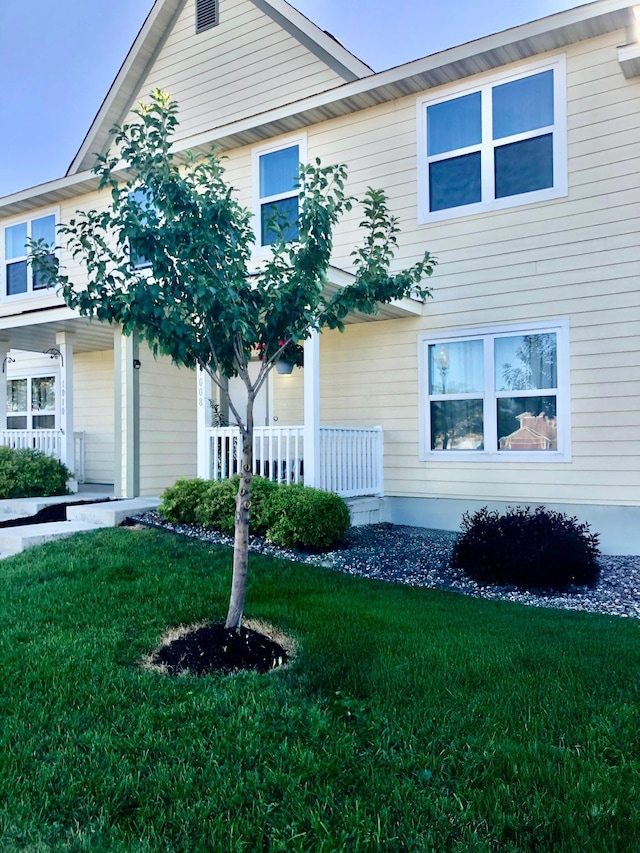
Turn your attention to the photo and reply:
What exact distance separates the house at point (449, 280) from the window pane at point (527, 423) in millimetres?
24

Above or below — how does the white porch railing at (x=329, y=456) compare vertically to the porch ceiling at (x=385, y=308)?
below

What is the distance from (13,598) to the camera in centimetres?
516

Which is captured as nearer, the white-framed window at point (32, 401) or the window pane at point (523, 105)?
the window pane at point (523, 105)

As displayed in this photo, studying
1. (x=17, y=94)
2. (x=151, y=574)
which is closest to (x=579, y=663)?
(x=151, y=574)

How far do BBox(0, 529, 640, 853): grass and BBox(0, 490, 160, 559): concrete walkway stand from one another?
7.83ft

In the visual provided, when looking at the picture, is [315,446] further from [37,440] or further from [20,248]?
[20,248]

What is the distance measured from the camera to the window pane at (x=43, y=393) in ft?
42.5

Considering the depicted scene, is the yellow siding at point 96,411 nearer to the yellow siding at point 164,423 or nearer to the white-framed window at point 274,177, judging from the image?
the yellow siding at point 164,423

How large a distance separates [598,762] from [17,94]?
23944mm

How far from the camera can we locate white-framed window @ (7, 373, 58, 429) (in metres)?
13.0

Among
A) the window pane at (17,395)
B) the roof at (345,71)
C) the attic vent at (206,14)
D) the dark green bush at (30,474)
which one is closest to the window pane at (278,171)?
the roof at (345,71)

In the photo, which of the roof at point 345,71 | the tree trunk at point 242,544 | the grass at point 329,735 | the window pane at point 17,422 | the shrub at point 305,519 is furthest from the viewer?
the window pane at point 17,422

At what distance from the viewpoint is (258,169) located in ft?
33.5

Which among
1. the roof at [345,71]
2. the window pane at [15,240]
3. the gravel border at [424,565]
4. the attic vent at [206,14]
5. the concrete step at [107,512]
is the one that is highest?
the attic vent at [206,14]
